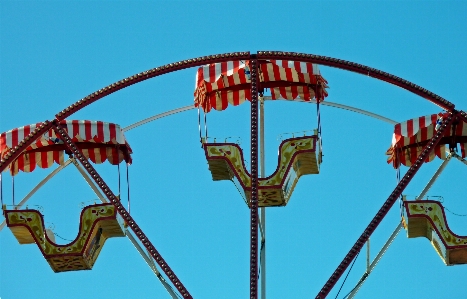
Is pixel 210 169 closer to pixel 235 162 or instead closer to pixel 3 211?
pixel 235 162

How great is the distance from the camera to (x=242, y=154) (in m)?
31.0

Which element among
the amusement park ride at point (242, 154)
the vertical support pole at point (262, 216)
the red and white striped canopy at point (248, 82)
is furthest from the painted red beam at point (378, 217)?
the red and white striped canopy at point (248, 82)

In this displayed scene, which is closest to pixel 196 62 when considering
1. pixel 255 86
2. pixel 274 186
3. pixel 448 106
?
pixel 255 86

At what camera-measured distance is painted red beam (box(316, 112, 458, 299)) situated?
27094mm

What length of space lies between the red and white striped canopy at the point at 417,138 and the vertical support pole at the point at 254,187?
425cm

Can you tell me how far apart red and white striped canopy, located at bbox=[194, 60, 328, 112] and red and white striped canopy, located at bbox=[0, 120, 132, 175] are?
2.24 metres

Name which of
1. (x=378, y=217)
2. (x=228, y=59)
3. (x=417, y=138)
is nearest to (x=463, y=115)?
(x=378, y=217)

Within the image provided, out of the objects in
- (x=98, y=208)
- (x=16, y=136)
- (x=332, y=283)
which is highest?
(x=16, y=136)

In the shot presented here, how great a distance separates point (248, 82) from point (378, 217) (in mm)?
6166

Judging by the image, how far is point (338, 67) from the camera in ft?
95.6

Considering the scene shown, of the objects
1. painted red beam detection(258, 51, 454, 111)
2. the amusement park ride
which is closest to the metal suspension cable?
the amusement park ride

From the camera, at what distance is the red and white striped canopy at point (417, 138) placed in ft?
104

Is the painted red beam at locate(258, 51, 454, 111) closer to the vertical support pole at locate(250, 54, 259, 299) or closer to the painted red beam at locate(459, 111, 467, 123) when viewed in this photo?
the painted red beam at locate(459, 111, 467, 123)

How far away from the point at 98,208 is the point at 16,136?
2.90 meters
